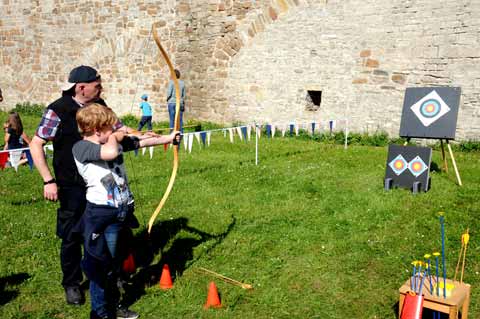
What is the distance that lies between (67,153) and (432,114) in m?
5.26

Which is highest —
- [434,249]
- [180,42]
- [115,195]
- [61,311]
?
[180,42]

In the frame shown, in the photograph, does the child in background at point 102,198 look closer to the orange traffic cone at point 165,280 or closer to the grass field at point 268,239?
the grass field at point 268,239

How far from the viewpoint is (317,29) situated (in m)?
10.9

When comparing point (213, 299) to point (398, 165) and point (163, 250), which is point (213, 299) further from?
point (398, 165)

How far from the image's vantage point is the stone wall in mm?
9445

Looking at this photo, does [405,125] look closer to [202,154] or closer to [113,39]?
[202,154]

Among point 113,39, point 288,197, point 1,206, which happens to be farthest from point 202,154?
point 113,39

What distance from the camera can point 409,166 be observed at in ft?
21.3

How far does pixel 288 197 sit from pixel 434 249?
2.09m

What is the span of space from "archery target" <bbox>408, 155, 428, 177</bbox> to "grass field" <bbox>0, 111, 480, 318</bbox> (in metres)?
0.31

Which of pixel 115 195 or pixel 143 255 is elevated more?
pixel 115 195

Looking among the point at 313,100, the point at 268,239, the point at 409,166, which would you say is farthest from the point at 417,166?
the point at 313,100

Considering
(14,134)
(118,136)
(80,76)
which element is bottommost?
(14,134)

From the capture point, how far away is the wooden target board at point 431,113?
22.2 feet
